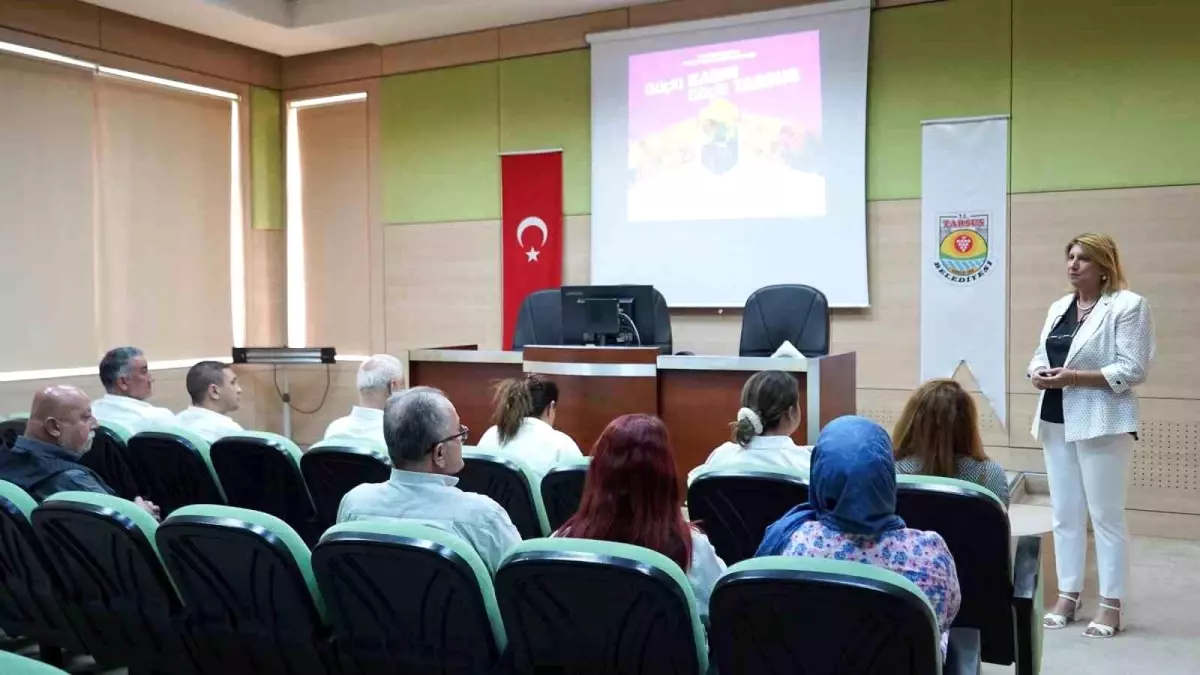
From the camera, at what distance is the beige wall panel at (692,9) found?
6797 mm

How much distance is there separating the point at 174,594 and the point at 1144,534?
5.34m

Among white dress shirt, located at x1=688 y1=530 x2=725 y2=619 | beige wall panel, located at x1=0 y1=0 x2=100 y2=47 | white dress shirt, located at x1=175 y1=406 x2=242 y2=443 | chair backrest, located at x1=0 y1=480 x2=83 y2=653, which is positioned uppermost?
beige wall panel, located at x1=0 y1=0 x2=100 y2=47

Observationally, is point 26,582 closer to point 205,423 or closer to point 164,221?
point 205,423

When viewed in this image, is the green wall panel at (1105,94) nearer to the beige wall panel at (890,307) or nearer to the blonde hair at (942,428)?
the beige wall panel at (890,307)

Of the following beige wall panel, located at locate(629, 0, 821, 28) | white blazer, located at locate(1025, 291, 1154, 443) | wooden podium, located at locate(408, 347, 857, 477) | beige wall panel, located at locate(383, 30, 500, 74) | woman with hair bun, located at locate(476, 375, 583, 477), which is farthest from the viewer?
beige wall panel, located at locate(383, 30, 500, 74)

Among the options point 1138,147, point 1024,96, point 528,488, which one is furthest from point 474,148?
point 528,488

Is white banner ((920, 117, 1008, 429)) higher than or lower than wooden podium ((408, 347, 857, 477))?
higher

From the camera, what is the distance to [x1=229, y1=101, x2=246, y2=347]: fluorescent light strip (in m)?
8.73

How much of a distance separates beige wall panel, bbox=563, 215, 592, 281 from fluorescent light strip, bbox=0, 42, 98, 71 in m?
3.85

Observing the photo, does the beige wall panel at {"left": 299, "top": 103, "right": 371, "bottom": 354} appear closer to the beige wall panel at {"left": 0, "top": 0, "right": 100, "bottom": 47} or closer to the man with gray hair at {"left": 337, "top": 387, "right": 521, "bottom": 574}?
the beige wall panel at {"left": 0, "top": 0, "right": 100, "bottom": 47}

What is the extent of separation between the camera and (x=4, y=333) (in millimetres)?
6957

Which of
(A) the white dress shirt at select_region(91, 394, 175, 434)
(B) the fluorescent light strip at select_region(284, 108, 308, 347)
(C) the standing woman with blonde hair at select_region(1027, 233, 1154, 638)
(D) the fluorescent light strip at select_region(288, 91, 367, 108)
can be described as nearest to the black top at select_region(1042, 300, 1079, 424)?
(C) the standing woman with blonde hair at select_region(1027, 233, 1154, 638)

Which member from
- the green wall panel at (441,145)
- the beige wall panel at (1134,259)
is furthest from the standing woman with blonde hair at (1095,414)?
the green wall panel at (441,145)

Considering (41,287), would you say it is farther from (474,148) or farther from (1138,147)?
(1138,147)
